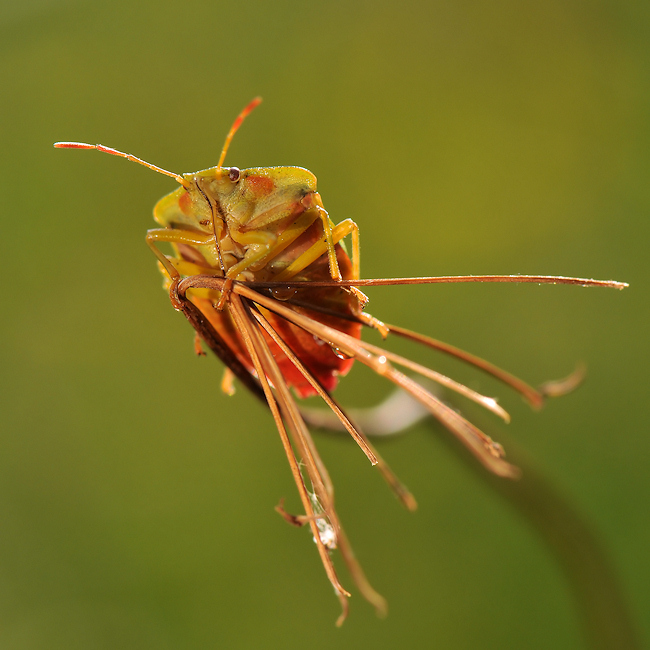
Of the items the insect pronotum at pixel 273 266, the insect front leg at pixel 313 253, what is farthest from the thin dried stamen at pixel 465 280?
the insect front leg at pixel 313 253

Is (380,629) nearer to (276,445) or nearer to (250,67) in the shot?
(276,445)

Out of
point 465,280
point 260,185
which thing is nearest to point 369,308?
point 260,185

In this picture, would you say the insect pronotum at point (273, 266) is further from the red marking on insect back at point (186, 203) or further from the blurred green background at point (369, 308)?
the blurred green background at point (369, 308)

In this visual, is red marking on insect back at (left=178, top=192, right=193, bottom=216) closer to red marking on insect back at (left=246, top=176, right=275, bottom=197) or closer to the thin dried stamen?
red marking on insect back at (left=246, top=176, right=275, bottom=197)

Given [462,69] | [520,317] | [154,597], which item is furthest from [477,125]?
[154,597]

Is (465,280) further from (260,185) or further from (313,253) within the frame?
(260,185)

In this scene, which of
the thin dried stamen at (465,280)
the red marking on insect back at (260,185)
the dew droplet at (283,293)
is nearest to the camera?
the thin dried stamen at (465,280)
